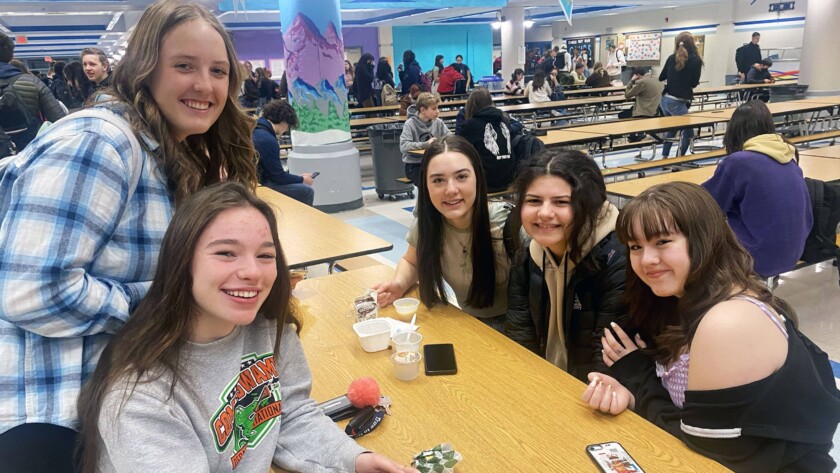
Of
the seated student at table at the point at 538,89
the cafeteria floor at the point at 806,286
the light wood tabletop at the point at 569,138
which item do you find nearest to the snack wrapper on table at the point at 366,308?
the cafeteria floor at the point at 806,286

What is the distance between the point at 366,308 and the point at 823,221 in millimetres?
2630

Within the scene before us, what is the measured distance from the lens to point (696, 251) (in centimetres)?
141

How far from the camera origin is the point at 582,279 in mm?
1820

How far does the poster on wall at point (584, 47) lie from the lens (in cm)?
2222

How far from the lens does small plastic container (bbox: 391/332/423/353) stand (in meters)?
1.65

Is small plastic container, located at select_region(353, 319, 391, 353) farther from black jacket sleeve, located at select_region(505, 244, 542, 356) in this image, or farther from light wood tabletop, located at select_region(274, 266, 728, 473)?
black jacket sleeve, located at select_region(505, 244, 542, 356)

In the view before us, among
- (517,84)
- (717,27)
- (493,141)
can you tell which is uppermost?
(717,27)

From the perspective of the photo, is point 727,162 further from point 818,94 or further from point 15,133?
point 818,94

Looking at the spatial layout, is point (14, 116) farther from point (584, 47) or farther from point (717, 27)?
point (584, 47)

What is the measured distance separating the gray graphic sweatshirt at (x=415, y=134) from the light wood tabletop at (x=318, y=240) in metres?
2.21

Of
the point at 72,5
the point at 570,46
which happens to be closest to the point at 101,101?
the point at 72,5

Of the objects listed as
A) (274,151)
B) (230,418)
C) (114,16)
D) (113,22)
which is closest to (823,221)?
(230,418)

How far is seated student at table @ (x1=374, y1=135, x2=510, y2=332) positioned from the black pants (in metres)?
1.16

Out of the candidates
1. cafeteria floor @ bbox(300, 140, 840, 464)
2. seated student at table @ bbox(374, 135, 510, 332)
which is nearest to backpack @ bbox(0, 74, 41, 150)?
cafeteria floor @ bbox(300, 140, 840, 464)
